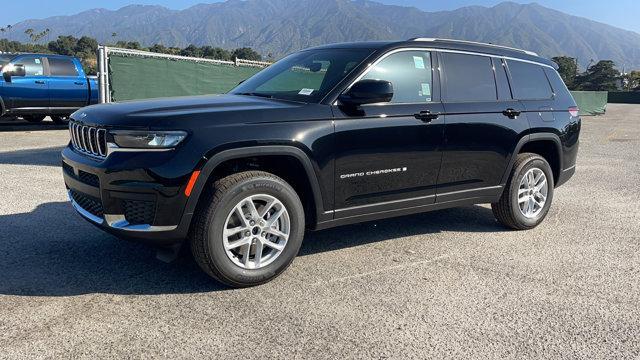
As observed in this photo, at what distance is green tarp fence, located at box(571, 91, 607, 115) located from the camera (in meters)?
31.9

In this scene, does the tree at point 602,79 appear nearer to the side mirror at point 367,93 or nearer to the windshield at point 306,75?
the windshield at point 306,75

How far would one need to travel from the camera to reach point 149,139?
136 inches

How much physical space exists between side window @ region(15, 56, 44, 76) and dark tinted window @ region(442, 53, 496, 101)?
469 inches

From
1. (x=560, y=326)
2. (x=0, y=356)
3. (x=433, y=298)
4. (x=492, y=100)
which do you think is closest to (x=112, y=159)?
(x=0, y=356)

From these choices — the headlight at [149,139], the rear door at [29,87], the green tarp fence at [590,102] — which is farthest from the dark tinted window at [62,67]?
the green tarp fence at [590,102]

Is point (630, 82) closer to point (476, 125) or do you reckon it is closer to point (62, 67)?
point (62, 67)

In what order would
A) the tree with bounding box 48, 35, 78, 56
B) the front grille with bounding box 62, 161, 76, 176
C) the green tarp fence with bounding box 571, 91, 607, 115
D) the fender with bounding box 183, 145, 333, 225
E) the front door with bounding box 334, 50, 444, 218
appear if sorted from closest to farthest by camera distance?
the fender with bounding box 183, 145, 333, 225, the front grille with bounding box 62, 161, 76, 176, the front door with bounding box 334, 50, 444, 218, the green tarp fence with bounding box 571, 91, 607, 115, the tree with bounding box 48, 35, 78, 56

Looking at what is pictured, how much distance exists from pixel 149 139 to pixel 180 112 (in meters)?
0.30

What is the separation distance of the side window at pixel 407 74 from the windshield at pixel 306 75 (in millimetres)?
188

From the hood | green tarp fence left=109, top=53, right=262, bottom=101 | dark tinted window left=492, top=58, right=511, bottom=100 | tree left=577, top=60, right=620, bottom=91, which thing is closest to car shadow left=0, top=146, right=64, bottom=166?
green tarp fence left=109, top=53, right=262, bottom=101

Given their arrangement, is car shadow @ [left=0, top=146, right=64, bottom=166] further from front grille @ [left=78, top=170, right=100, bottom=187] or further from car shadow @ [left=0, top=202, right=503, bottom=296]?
front grille @ [left=78, top=170, right=100, bottom=187]

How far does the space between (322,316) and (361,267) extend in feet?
3.19

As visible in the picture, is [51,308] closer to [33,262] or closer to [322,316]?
[33,262]

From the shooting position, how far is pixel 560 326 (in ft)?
11.1
